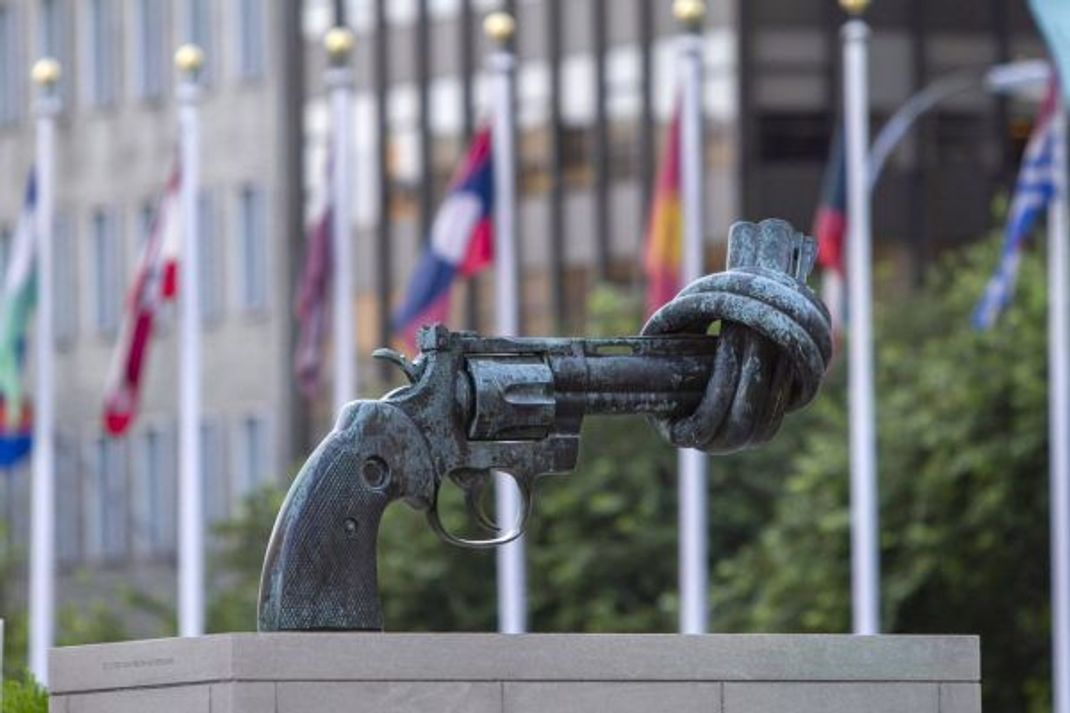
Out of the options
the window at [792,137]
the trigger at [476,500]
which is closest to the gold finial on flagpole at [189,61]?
the trigger at [476,500]

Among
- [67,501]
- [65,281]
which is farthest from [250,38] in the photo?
[67,501]

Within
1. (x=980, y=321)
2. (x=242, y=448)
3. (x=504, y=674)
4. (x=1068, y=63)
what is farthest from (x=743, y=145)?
(x=504, y=674)

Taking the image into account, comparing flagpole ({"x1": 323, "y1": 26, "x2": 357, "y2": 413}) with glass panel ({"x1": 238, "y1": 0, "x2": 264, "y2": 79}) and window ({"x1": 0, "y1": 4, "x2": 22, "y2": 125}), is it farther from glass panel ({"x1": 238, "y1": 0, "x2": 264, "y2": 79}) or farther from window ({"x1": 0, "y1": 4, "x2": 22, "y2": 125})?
window ({"x1": 0, "y1": 4, "x2": 22, "y2": 125})

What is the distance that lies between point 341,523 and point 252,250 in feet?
206

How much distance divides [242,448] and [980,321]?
34647 millimetres

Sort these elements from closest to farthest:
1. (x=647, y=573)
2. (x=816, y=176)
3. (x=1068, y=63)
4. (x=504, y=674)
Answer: (x=504, y=674) < (x=1068, y=63) < (x=647, y=573) < (x=816, y=176)

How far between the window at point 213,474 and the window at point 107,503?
A: 2117mm

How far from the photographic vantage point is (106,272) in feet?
275

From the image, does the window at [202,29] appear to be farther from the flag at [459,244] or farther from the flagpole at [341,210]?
the flag at [459,244]

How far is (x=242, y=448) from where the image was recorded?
8081 centimetres

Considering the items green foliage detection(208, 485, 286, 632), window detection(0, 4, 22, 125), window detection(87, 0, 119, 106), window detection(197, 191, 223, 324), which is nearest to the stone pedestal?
green foliage detection(208, 485, 286, 632)

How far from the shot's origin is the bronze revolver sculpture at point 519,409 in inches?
752

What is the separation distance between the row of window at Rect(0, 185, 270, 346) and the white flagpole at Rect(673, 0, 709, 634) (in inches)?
1445

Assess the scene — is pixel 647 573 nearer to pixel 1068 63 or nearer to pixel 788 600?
pixel 788 600
